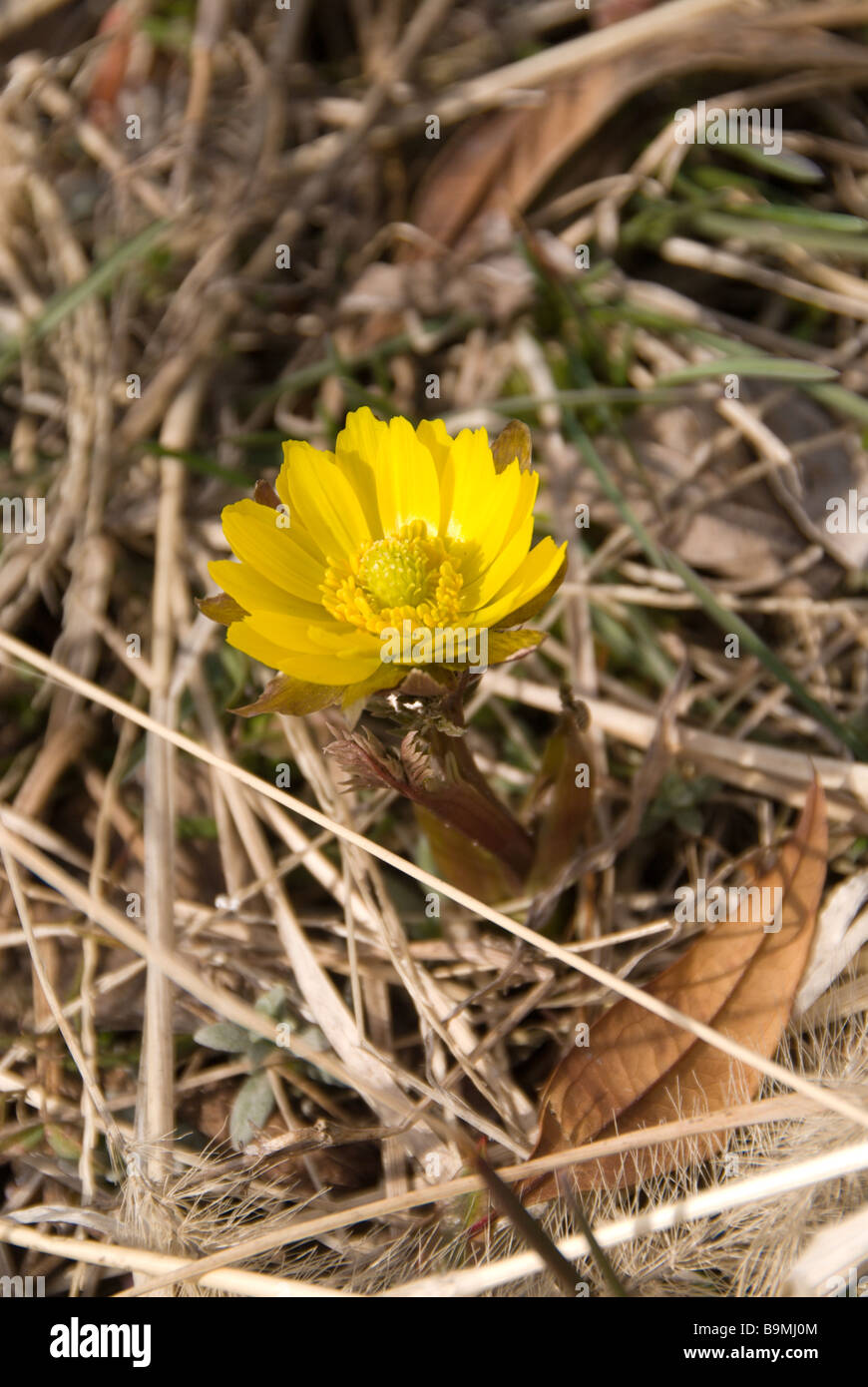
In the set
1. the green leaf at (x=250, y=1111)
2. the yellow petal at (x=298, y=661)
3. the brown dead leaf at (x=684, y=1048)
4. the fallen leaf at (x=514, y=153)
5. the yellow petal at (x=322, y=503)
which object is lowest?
the green leaf at (x=250, y=1111)

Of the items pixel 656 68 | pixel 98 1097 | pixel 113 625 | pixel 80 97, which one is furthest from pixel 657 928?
pixel 80 97

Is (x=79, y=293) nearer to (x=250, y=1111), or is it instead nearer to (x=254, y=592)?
(x=254, y=592)

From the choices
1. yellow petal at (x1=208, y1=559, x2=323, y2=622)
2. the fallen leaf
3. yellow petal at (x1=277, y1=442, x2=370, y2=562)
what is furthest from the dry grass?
yellow petal at (x1=277, y1=442, x2=370, y2=562)

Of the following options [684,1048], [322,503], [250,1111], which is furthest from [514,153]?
[250,1111]

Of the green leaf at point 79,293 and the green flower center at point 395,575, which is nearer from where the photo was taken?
the green flower center at point 395,575

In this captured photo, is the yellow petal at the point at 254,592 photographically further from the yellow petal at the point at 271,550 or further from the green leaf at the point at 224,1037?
the green leaf at the point at 224,1037

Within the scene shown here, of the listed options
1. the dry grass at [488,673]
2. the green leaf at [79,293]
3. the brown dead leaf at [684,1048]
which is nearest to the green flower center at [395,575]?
the dry grass at [488,673]
